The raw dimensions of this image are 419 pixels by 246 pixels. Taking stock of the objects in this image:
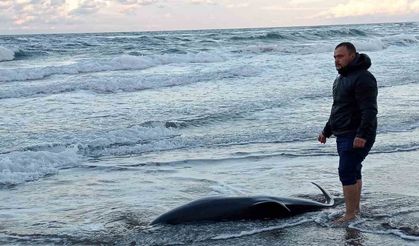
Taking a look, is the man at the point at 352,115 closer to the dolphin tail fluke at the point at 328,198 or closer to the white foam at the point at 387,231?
the white foam at the point at 387,231

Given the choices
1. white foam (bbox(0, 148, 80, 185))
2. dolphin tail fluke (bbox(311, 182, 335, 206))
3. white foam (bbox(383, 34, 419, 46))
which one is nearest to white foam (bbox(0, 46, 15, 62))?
white foam (bbox(0, 148, 80, 185))

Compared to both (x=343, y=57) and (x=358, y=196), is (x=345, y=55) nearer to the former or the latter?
(x=343, y=57)

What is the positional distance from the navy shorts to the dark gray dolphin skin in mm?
711

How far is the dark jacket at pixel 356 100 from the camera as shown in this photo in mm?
5590

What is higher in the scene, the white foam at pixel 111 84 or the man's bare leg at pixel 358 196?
the man's bare leg at pixel 358 196

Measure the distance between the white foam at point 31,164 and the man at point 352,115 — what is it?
14.6ft

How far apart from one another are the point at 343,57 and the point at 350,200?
4.70ft

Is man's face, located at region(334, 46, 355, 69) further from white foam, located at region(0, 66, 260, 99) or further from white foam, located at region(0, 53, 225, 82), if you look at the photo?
white foam, located at region(0, 53, 225, 82)

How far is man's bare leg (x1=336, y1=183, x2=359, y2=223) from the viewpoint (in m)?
5.96

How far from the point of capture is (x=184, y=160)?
937 centimetres

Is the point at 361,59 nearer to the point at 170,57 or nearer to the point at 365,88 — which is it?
the point at 365,88

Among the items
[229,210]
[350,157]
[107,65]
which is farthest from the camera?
[107,65]

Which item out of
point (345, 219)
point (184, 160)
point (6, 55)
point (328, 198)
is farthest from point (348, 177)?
point (6, 55)

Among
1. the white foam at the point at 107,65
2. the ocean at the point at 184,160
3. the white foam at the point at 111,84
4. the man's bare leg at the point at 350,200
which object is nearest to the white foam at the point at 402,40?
the white foam at the point at 107,65
